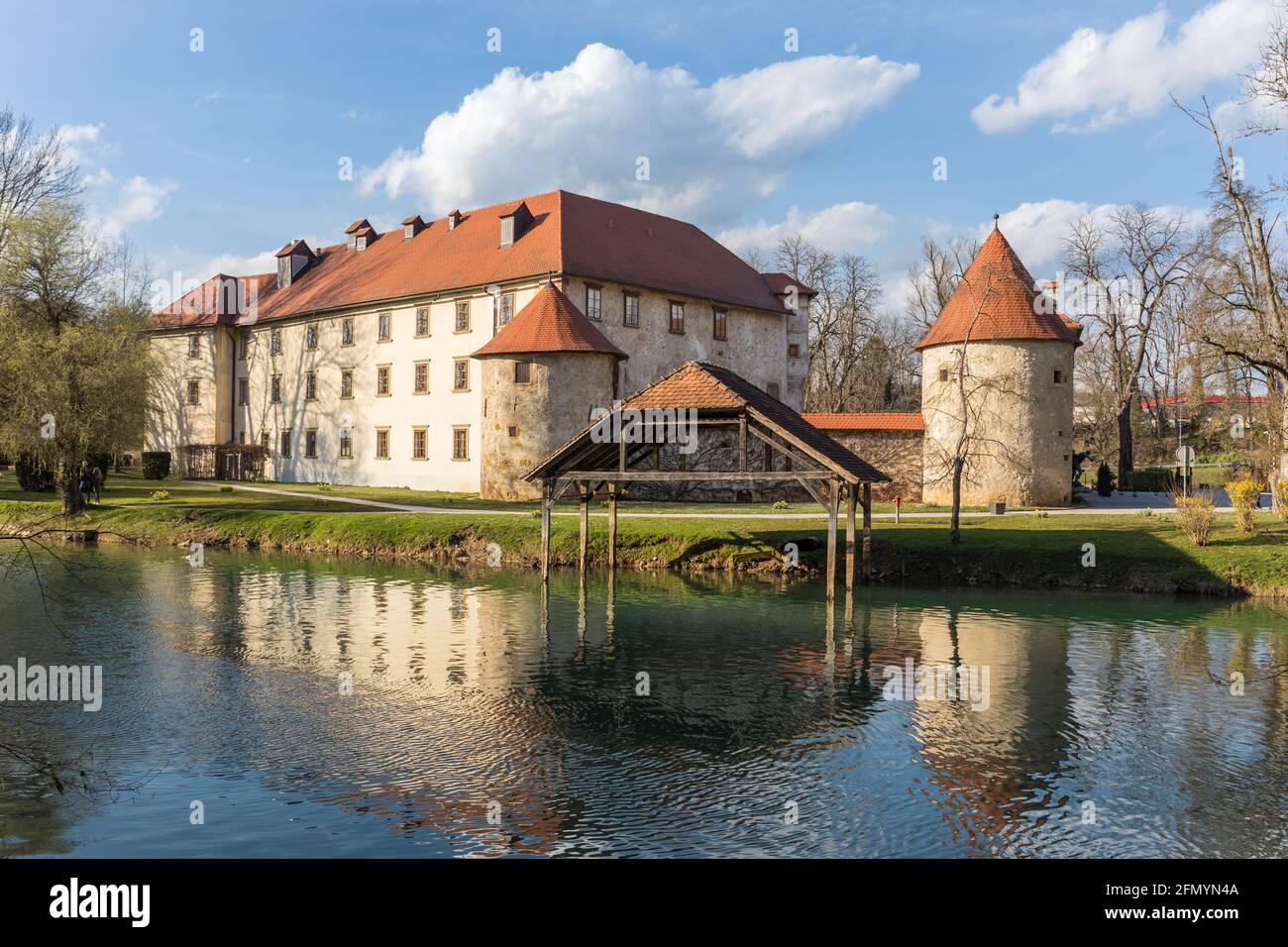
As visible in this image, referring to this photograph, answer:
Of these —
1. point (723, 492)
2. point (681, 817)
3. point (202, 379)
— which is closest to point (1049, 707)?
point (681, 817)

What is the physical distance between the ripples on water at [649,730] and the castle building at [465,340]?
1970cm

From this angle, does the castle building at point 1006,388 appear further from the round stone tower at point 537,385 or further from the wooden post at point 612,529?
the wooden post at point 612,529

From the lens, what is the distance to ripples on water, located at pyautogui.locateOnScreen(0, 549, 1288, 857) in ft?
31.6

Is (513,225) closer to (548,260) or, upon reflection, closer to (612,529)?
(548,260)

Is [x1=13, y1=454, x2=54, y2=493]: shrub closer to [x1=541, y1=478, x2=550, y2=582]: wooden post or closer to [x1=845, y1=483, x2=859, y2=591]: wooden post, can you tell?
[x1=541, y1=478, x2=550, y2=582]: wooden post

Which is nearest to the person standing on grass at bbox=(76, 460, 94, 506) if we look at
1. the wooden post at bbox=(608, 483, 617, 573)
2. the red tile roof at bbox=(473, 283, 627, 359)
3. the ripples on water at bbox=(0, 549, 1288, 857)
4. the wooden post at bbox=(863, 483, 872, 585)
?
the red tile roof at bbox=(473, 283, 627, 359)

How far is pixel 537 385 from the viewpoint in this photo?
137ft

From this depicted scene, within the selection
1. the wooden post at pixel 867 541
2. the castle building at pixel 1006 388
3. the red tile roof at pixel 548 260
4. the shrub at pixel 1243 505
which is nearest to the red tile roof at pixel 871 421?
the castle building at pixel 1006 388

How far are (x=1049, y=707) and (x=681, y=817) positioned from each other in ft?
22.8

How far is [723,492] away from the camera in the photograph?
43.3 metres

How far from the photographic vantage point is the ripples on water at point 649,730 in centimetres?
962

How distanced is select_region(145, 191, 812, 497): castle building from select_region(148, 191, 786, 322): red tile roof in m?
0.12

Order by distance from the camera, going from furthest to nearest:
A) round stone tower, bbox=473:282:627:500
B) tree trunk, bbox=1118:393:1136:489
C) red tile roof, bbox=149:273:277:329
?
red tile roof, bbox=149:273:277:329 < tree trunk, bbox=1118:393:1136:489 < round stone tower, bbox=473:282:627:500
